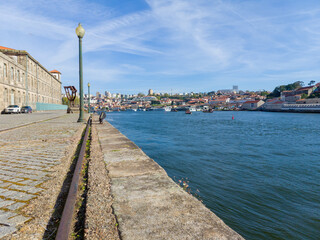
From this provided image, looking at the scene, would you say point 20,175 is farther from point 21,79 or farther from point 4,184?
point 21,79

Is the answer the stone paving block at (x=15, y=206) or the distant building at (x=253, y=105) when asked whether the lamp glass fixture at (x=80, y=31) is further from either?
the distant building at (x=253, y=105)

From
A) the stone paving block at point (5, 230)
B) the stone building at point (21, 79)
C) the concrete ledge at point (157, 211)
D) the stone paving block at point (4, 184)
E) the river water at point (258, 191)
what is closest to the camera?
the concrete ledge at point (157, 211)

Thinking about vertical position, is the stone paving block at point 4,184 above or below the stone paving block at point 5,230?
below

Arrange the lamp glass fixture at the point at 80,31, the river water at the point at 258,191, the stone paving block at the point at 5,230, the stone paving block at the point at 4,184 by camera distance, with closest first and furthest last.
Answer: the stone paving block at the point at 5,230 < the stone paving block at the point at 4,184 < the river water at the point at 258,191 < the lamp glass fixture at the point at 80,31

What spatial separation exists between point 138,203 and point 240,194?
3.89 metres

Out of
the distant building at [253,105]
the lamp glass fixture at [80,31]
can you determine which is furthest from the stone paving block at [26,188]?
the distant building at [253,105]

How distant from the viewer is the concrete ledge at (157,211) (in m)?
1.50

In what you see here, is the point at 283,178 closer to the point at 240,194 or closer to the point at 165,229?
the point at 240,194

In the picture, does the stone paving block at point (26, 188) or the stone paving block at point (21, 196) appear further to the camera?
the stone paving block at point (26, 188)

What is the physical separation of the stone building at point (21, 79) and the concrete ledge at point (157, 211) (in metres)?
34.5

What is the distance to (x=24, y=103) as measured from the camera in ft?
119

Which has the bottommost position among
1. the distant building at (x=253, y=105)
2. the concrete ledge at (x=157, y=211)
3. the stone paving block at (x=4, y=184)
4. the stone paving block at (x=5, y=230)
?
A: the stone paving block at (x=4, y=184)

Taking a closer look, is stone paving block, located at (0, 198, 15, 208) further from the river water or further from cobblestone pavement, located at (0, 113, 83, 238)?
the river water

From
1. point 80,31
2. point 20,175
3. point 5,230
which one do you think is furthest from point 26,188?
point 80,31
